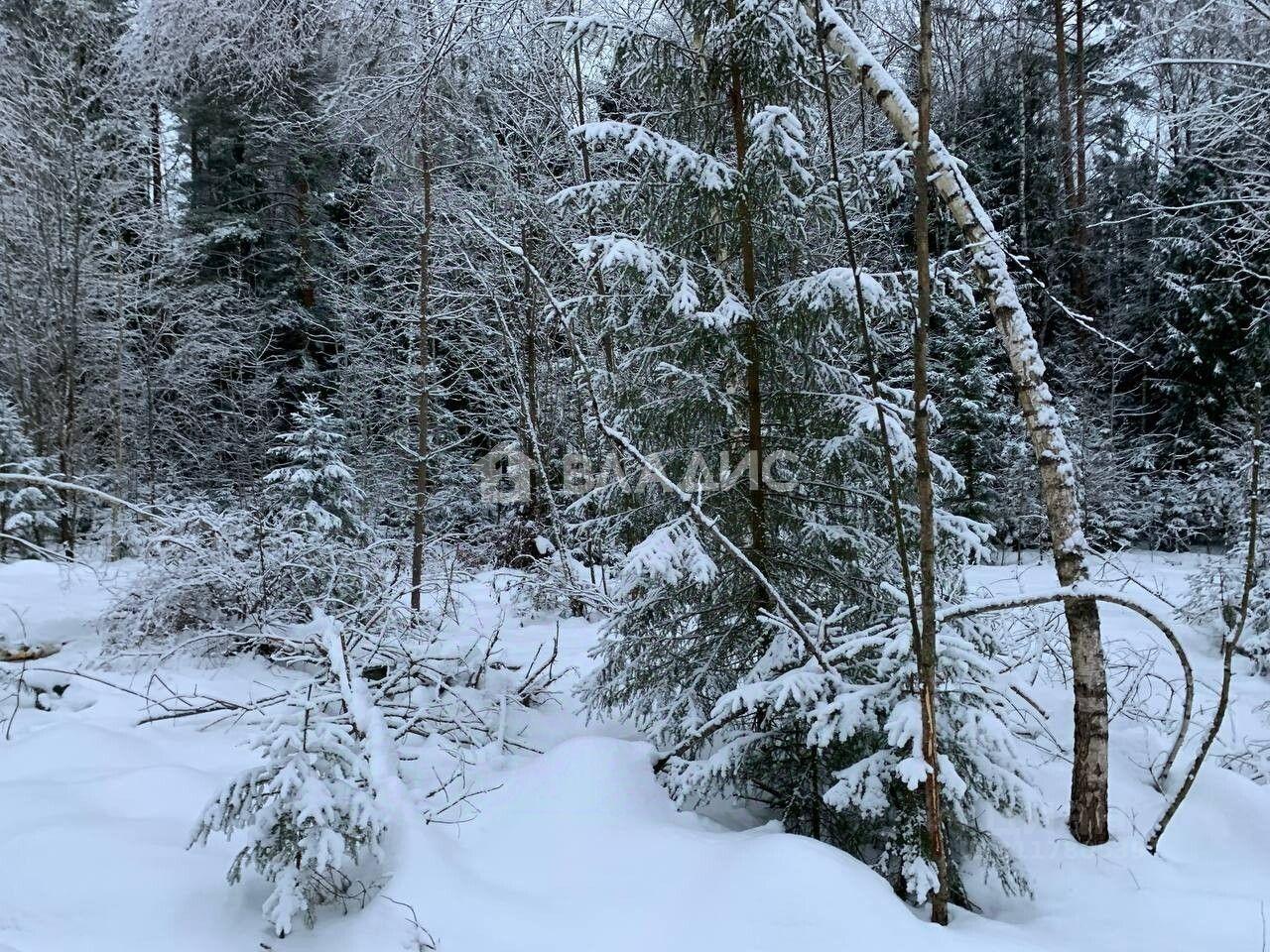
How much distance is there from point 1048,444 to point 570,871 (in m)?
2.98

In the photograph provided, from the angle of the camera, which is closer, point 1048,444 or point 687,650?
point 1048,444

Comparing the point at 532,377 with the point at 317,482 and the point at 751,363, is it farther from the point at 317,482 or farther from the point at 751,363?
the point at 751,363

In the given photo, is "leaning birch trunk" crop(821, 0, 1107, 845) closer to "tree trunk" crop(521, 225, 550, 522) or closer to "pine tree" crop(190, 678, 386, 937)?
"pine tree" crop(190, 678, 386, 937)

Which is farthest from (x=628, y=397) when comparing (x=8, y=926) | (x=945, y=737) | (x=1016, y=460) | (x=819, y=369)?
(x=1016, y=460)

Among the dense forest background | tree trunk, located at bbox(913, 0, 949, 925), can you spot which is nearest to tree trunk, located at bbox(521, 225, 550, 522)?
the dense forest background

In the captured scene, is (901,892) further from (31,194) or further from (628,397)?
(31,194)

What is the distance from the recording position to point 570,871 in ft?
9.25

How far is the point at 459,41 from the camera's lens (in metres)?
5.14

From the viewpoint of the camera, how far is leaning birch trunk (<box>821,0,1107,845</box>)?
3.54 m

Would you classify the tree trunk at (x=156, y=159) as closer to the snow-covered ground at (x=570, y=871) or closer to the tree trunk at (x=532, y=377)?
the tree trunk at (x=532, y=377)

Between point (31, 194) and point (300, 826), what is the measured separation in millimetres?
14292

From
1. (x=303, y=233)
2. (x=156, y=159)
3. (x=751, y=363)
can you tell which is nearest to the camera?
(x=751, y=363)

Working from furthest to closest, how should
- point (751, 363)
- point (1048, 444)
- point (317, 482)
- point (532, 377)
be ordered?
point (532, 377) → point (317, 482) → point (751, 363) → point (1048, 444)

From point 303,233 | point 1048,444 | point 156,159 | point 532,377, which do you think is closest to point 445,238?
point 532,377
